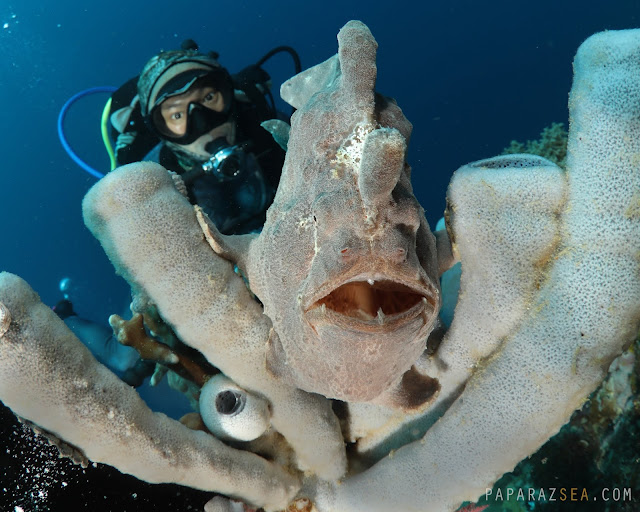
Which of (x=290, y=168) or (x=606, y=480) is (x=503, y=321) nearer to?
(x=290, y=168)

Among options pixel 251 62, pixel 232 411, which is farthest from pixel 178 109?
pixel 251 62

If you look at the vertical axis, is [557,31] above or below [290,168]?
below

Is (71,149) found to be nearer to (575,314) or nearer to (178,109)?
(178,109)

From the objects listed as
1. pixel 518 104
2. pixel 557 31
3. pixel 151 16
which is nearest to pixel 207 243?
pixel 518 104

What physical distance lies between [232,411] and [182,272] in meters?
0.83

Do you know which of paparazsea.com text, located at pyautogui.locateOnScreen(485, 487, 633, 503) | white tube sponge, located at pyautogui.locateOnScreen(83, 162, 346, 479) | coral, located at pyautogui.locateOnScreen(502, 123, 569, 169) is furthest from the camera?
coral, located at pyautogui.locateOnScreen(502, 123, 569, 169)

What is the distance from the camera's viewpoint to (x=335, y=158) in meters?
1.75

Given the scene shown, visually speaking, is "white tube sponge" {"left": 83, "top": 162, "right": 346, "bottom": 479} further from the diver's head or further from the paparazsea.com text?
the diver's head

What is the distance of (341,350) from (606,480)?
250 centimetres

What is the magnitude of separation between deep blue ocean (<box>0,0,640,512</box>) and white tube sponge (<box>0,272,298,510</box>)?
19293 millimetres

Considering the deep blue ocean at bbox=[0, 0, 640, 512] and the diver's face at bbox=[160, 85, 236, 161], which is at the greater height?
the diver's face at bbox=[160, 85, 236, 161]

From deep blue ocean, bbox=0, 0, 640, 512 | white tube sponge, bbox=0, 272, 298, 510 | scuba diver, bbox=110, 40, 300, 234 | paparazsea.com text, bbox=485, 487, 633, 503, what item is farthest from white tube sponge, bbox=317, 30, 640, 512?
deep blue ocean, bbox=0, 0, 640, 512

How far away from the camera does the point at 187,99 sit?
4.57 meters

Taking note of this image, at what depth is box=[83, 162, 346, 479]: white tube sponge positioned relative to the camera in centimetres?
223
